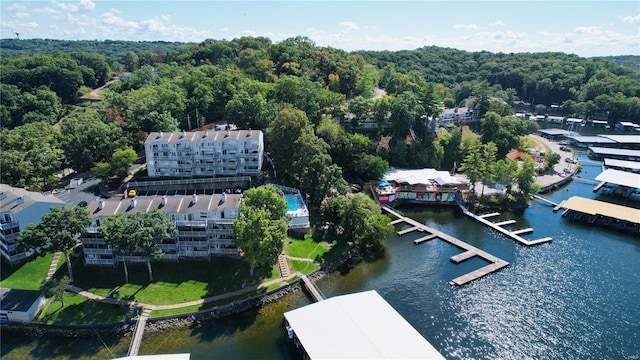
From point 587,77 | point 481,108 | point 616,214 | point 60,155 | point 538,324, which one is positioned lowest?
point 538,324

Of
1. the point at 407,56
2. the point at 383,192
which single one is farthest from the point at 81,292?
the point at 407,56

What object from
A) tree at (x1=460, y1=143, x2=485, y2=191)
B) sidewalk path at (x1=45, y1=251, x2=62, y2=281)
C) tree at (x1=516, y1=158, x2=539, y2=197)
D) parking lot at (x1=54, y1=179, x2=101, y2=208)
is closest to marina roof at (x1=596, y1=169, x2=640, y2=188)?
tree at (x1=516, y1=158, x2=539, y2=197)

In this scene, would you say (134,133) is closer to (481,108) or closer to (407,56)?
(481,108)

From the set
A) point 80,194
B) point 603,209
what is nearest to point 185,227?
point 80,194

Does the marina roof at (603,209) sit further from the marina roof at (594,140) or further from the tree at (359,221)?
the marina roof at (594,140)

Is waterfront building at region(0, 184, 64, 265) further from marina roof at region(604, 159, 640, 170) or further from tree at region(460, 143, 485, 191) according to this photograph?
marina roof at region(604, 159, 640, 170)

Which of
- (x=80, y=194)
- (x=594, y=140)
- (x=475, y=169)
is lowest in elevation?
(x=80, y=194)

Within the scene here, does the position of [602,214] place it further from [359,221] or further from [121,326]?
[121,326]
